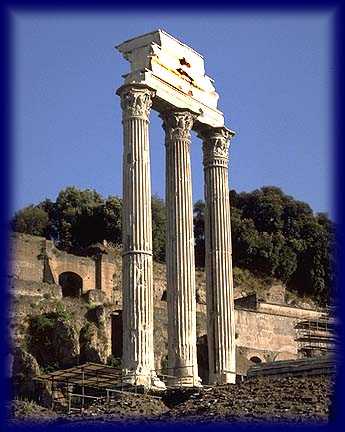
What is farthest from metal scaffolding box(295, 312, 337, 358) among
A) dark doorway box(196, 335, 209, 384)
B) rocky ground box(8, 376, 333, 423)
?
rocky ground box(8, 376, 333, 423)

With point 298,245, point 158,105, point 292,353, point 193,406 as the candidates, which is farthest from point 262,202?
point 193,406

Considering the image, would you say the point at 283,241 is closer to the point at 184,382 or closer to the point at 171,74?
the point at 171,74

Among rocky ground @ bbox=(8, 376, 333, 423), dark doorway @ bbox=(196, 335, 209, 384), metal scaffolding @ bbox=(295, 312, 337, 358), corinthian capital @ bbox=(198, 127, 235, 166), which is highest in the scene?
corinthian capital @ bbox=(198, 127, 235, 166)

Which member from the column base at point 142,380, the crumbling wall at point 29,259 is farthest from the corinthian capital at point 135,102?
the crumbling wall at point 29,259

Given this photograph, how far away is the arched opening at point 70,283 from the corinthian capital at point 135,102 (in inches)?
678

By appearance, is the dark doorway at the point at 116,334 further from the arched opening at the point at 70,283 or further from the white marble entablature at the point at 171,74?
the white marble entablature at the point at 171,74

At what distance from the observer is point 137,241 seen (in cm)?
1959

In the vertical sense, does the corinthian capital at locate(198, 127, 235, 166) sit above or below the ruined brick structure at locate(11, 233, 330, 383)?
above

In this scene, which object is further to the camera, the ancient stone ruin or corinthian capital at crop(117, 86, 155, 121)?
corinthian capital at crop(117, 86, 155, 121)

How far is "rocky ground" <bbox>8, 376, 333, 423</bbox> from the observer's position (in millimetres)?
15180

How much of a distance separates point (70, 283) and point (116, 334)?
5342mm

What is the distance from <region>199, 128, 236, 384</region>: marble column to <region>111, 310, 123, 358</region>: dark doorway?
11.3 metres

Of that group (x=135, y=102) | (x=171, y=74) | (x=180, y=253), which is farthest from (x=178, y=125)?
(x=180, y=253)

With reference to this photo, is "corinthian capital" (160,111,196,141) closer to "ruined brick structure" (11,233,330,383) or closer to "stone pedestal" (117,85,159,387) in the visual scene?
"stone pedestal" (117,85,159,387)
